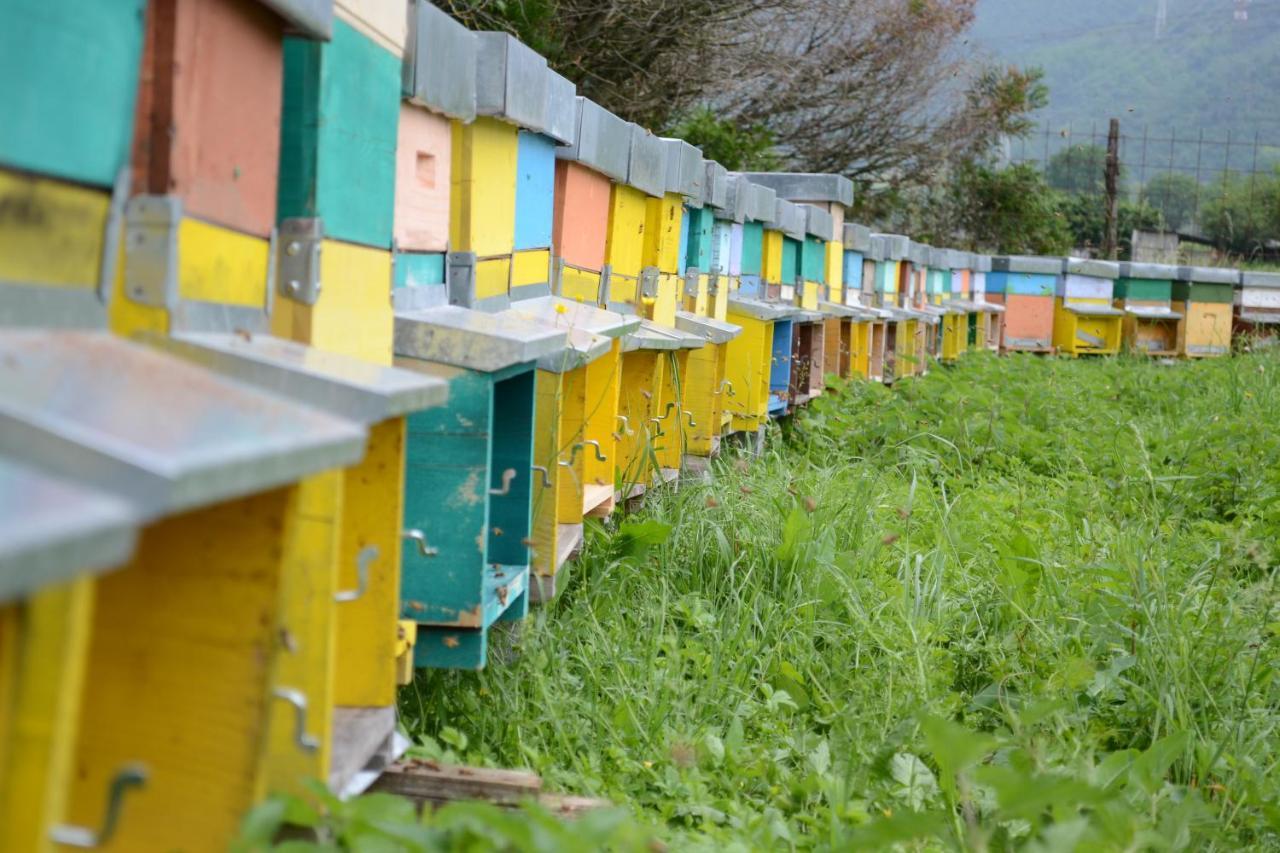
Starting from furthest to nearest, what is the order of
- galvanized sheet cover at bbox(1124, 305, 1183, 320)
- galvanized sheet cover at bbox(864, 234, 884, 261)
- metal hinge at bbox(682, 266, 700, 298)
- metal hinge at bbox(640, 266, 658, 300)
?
galvanized sheet cover at bbox(1124, 305, 1183, 320) < galvanized sheet cover at bbox(864, 234, 884, 261) < metal hinge at bbox(682, 266, 700, 298) < metal hinge at bbox(640, 266, 658, 300)

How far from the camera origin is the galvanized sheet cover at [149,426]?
1124mm

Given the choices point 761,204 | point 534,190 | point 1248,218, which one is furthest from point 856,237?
point 1248,218

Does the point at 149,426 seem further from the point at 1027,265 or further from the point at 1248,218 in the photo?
the point at 1248,218

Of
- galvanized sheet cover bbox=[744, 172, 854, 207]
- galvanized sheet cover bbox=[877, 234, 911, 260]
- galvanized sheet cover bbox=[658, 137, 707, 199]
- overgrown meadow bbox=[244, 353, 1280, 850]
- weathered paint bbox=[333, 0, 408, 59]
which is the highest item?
galvanized sheet cover bbox=[744, 172, 854, 207]

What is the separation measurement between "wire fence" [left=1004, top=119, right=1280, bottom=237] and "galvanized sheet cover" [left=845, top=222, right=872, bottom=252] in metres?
7.39

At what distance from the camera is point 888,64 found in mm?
21641

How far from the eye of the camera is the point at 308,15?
197 centimetres

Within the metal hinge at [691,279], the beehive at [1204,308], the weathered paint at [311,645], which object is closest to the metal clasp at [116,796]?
the weathered paint at [311,645]

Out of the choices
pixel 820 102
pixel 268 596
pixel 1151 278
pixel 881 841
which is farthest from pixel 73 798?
pixel 820 102

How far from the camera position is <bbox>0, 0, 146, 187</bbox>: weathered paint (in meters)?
1.40

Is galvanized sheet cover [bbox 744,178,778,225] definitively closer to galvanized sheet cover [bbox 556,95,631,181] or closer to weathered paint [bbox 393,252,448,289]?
galvanized sheet cover [bbox 556,95,631,181]

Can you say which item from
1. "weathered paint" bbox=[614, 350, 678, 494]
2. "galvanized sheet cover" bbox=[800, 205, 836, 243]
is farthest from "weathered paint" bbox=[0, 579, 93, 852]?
"galvanized sheet cover" bbox=[800, 205, 836, 243]

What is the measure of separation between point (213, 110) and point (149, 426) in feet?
2.24

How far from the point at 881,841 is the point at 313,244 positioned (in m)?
1.18
